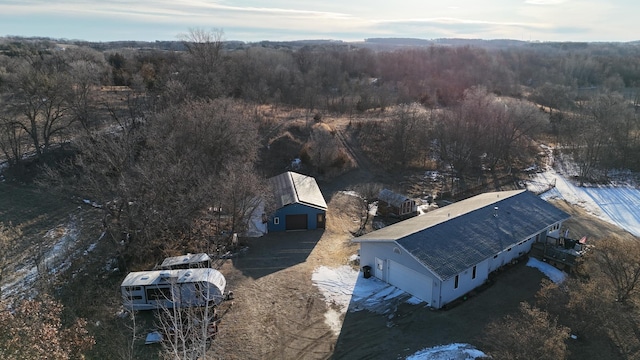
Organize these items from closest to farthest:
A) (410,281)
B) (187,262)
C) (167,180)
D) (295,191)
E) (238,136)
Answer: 1. (410,281)
2. (187,262)
3. (167,180)
4. (295,191)
5. (238,136)

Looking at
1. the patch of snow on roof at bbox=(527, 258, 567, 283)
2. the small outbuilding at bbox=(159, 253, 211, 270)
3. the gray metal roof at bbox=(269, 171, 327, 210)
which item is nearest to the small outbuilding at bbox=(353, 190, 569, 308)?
the patch of snow on roof at bbox=(527, 258, 567, 283)

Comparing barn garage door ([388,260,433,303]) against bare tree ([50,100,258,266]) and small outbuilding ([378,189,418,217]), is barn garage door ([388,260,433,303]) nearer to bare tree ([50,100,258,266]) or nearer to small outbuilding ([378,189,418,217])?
bare tree ([50,100,258,266])

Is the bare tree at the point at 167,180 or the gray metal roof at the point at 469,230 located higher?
the bare tree at the point at 167,180

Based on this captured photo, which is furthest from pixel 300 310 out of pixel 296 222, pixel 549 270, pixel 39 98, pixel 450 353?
pixel 39 98

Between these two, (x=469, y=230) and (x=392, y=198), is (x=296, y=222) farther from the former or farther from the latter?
(x=469, y=230)

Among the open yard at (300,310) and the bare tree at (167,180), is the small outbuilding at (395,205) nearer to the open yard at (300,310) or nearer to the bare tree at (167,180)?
the open yard at (300,310)

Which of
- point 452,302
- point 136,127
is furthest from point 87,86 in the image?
point 452,302

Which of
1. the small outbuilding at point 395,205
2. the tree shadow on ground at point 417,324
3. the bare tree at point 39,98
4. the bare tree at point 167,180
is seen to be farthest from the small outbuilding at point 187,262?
the bare tree at point 39,98
